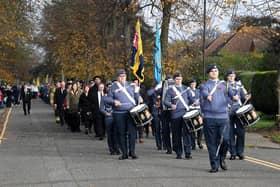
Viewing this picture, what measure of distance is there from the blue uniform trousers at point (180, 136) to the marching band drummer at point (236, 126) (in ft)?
3.00

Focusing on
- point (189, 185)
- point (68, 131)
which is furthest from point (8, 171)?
point (68, 131)

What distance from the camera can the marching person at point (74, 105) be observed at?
2148 cm

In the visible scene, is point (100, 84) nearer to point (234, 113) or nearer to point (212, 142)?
point (234, 113)

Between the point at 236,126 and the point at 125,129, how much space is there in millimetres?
2412

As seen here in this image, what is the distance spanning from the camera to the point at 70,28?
111 feet

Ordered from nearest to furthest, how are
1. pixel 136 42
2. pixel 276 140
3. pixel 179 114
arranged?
pixel 179 114 < pixel 276 140 < pixel 136 42

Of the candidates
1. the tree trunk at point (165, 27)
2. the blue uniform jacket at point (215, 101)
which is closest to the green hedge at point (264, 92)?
the tree trunk at point (165, 27)

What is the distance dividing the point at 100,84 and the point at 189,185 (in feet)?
29.3

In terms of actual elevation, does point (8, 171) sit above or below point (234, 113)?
below

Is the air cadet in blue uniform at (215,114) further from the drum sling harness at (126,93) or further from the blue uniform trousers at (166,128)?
the blue uniform trousers at (166,128)

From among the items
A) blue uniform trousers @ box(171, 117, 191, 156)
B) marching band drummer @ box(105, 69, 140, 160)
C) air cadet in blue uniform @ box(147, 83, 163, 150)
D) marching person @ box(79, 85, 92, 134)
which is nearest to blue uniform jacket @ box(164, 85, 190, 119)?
blue uniform trousers @ box(171, 117, 191, 156)

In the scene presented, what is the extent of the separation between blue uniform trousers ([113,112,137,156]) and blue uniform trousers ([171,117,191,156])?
35.0 inches

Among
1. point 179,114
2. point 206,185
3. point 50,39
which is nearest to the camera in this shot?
point 206,185

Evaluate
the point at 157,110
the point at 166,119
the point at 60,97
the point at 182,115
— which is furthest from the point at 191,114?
the point at 60,97
